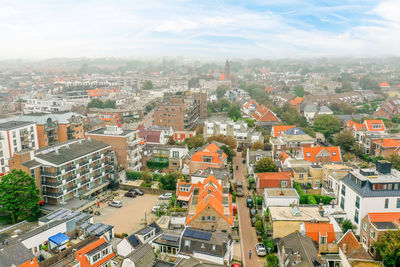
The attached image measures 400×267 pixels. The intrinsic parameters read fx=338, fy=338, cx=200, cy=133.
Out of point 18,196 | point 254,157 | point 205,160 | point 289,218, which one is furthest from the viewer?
point 254,157

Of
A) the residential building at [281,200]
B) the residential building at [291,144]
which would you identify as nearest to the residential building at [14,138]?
the residential building at [281,200]

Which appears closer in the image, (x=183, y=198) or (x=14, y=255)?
(x=14, y=255)

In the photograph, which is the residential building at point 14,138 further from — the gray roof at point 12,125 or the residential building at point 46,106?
the residential building at point 46,106

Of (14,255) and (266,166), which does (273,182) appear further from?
(14,255)

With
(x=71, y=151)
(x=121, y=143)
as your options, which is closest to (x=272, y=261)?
(x=71, y=151)

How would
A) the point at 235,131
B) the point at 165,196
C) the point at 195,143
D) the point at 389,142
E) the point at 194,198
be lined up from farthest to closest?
1. the point at 235,131
2. the point at 195,143
3. the point at 389,142
4. the point at 165,196
5. the point at 194,198

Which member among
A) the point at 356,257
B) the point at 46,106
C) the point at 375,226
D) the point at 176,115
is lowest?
the point at 356,257
